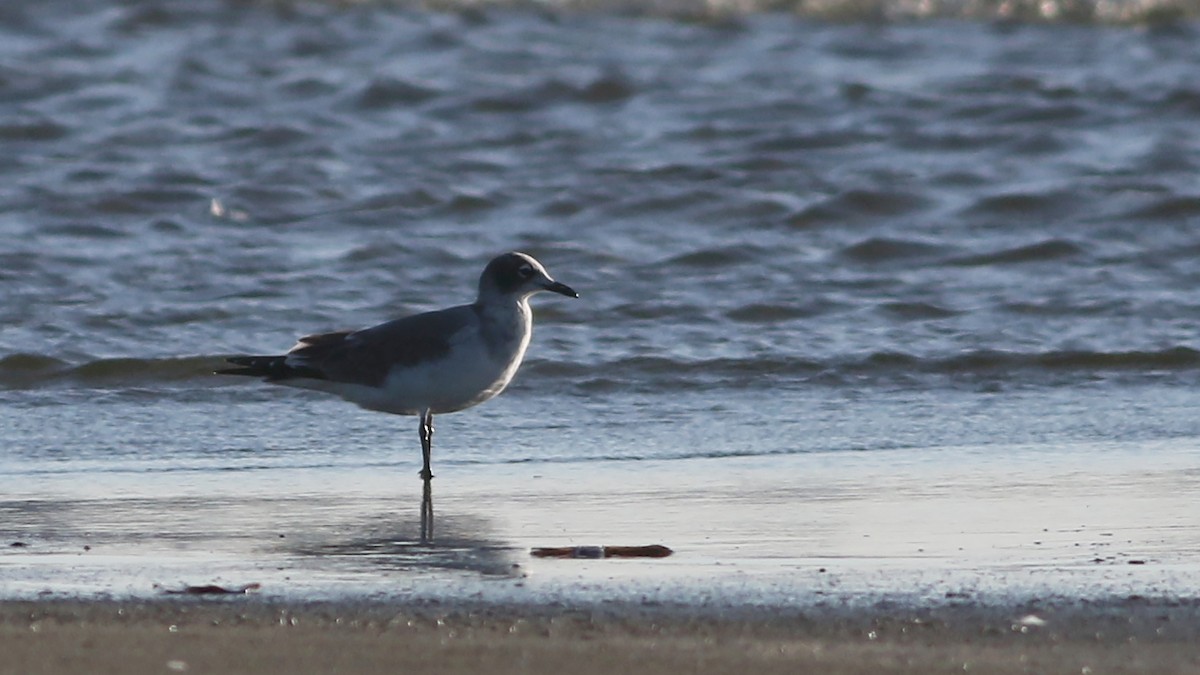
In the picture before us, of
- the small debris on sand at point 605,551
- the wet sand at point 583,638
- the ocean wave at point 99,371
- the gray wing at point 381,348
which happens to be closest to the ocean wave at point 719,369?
the ocean wave at point 99,371

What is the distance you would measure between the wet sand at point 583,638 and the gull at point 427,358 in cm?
202

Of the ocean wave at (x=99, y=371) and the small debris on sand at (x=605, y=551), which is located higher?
the ocean wave at (x=99, y=371)

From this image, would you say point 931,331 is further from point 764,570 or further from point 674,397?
point 764,570

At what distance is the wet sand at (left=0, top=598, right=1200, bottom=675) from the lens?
11.9 ft

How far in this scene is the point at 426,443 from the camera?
19.7 feet

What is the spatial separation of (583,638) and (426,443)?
225 cm

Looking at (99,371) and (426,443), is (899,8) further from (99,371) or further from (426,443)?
(426,443)

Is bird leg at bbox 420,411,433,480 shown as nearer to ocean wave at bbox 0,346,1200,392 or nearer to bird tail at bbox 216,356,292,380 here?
bird tail at bbox 216,356,292,380

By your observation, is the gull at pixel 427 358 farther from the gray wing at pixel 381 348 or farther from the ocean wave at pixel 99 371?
the ocean wave at pixel 99 371

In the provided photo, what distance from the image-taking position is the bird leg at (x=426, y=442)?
5917mm

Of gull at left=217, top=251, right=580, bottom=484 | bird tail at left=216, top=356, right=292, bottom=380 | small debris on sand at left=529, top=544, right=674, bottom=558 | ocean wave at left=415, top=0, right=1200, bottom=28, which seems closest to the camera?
small debris on sand at left=529, top=544, right=674, bottom=558

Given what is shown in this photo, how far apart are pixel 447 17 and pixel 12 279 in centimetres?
705

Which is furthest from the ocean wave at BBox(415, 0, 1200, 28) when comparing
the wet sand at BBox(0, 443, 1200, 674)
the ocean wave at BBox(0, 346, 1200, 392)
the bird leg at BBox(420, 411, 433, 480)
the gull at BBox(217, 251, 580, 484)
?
the wet sand at BBox(0, 443, 1200, 674)

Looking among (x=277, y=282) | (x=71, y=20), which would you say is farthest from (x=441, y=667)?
(x=71, y=20)
